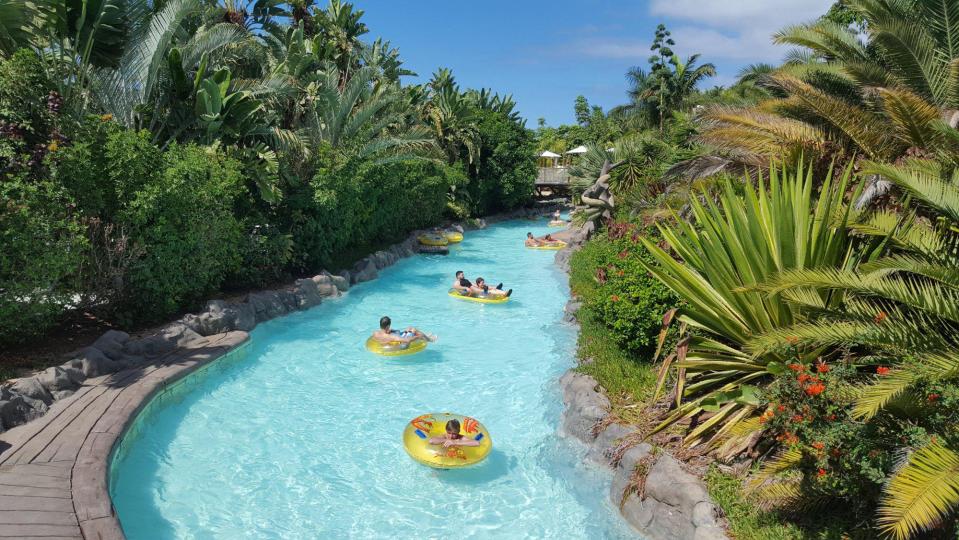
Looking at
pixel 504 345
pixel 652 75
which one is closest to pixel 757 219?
pixel 504 345

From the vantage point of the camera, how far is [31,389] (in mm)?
7230

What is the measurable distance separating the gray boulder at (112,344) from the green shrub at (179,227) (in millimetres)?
1209

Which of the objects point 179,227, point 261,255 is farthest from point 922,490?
point 261,255

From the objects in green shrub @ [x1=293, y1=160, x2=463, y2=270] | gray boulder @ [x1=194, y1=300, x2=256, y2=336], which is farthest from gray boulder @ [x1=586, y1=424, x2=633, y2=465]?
green shrub @ [x1=293, y1=160, x2=463, y2=270]

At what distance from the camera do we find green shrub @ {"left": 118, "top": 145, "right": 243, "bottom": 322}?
10098 millimetres

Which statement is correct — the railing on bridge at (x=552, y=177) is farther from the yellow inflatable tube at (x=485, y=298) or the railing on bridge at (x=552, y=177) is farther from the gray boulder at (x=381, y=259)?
the yellow inflatable tube at (x=485, y=298)

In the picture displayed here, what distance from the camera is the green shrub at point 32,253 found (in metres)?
7.85

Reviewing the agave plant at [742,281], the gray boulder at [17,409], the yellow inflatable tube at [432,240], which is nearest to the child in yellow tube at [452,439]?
the agave plant at [742,281]

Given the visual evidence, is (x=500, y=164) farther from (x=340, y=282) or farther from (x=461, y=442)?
(x=461, y=442)

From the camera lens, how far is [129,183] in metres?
9.92

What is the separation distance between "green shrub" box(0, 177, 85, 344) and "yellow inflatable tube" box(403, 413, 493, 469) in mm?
5572

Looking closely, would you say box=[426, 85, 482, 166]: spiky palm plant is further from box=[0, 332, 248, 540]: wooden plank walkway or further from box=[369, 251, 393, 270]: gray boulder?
box=[0, 332, 248, 540]: wooden plank walkway

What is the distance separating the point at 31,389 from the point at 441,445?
5127mm

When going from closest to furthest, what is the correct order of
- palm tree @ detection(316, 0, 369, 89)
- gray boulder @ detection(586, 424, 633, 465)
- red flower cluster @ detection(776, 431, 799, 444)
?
red flower cluster @ detection(776, 431, 799, 444) → gray boulder @ detection(586, 424, 633, 465) → palm tree @ detection(316, 0, 369, 89)
